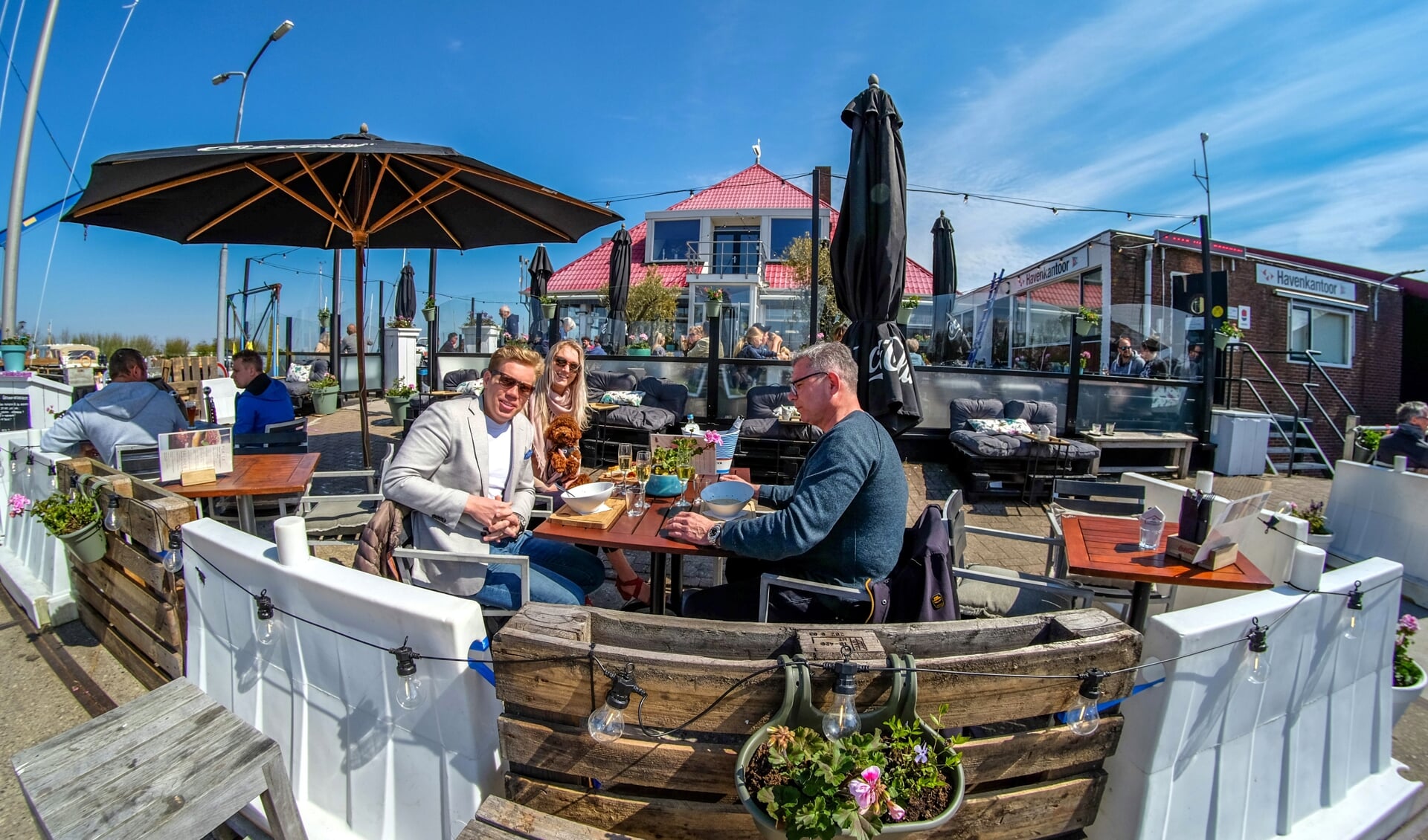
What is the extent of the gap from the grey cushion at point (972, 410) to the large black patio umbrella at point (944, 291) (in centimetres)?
447

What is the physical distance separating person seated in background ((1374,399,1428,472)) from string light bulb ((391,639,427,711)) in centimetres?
738

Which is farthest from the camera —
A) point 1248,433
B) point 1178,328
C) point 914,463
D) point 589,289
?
point 589,289

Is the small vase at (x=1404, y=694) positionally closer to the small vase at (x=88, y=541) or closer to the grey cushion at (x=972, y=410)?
the grey cushion at (x=972, y=410)

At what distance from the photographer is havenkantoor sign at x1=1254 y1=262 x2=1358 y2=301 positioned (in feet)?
47.3

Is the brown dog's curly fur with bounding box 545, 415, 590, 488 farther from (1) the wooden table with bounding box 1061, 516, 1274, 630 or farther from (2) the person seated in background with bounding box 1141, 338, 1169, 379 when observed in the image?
(2) the person seated in background with bounding box 1141, 338, 1169, 379

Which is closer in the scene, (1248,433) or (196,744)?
(196,744)

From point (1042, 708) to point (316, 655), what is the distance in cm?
189

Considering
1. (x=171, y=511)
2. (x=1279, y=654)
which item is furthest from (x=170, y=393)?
(x=1279, y=654)

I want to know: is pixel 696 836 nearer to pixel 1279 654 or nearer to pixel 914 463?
pixel 1279 654

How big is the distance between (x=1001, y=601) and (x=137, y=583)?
3928mm

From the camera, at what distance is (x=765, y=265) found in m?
24.2

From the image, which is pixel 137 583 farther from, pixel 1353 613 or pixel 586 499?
pixel 1353 613

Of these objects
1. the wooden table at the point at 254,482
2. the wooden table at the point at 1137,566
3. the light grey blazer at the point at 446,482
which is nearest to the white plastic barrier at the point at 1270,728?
the wooden table at the point at 1137,566

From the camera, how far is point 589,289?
85.5 ft
